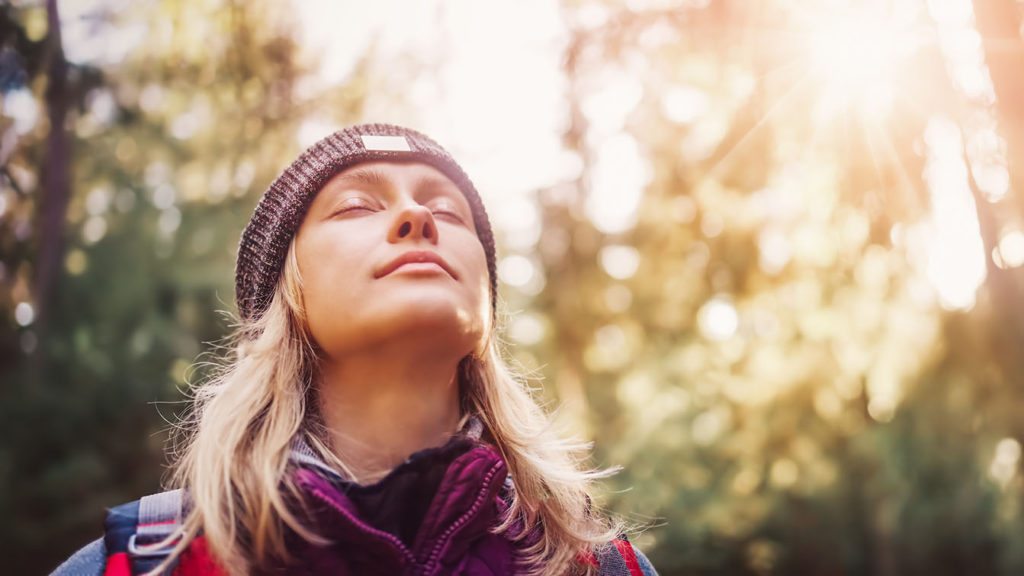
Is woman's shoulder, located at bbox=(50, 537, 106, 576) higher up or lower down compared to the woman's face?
lower down

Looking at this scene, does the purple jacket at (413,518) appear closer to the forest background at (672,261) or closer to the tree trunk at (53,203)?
the forest background at (672,261)

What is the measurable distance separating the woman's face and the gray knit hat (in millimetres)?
31

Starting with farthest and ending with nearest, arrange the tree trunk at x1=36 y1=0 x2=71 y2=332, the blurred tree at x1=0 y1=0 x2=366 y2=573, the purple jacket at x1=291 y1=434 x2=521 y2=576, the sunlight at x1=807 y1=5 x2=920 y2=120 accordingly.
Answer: the tree trunk at x1=36 y1=0 x2=71 y2=332 → the blurred tree at x1=0 y1=0 x2=366 y2=573 → the sunlight at x1=807 y1=5 x2=920 y2=120 → the purple jacket at x1=291 y1=434 x2=521 y2=576

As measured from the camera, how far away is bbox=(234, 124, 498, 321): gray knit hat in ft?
6.61

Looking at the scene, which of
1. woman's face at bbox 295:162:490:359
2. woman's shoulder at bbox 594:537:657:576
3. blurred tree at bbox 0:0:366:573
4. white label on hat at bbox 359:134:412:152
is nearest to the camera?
woman's face at bbox 295:162:490:359

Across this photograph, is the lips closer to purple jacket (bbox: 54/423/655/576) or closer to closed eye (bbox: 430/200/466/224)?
closed eye (bbox: 430/200/466/224)

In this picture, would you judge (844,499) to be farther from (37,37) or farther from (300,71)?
(37,37)

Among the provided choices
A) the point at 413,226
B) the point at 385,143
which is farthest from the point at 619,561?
the point at 385,143

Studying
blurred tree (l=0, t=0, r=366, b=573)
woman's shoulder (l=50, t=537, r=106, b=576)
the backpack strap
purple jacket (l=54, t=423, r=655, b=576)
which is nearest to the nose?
purple jacket (l=54, t=423, r=655, b=576)

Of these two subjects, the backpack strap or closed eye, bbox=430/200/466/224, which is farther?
closed eye, bbox=430/200/466/224

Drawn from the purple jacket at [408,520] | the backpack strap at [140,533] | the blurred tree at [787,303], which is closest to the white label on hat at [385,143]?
the purple jacket at [408,520]

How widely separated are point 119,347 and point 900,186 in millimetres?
8946

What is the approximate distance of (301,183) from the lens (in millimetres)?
2018

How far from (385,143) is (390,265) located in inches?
19.1
